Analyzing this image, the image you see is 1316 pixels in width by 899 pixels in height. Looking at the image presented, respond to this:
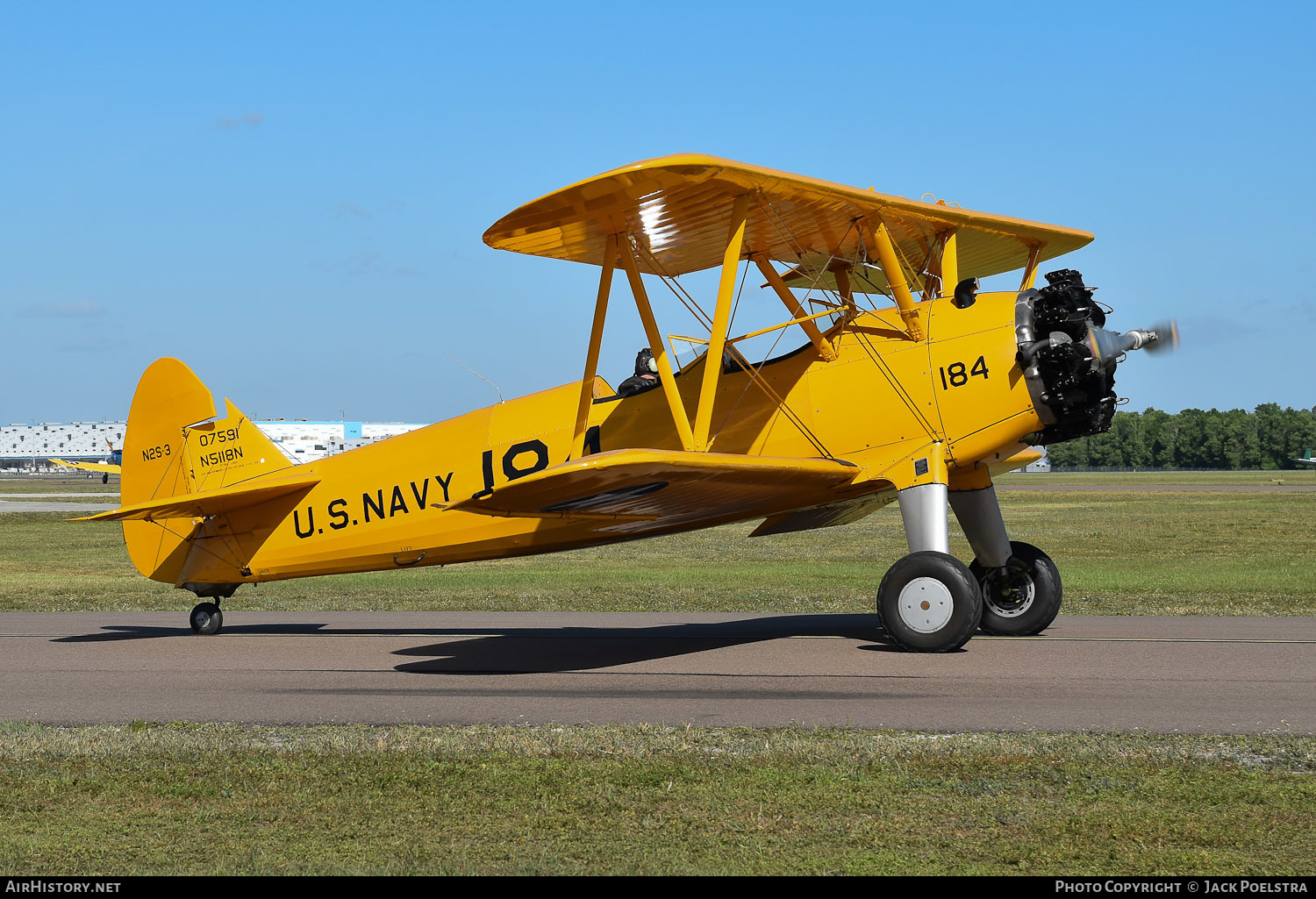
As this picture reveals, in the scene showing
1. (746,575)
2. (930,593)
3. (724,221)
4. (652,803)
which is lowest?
(746,575)

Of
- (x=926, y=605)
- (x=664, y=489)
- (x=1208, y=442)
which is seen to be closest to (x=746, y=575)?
(x=926, y=605)

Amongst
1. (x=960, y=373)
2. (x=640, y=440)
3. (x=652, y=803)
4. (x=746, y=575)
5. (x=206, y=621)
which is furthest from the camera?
(x=746, y=575)

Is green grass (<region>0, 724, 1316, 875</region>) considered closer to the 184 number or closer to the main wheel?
the main wheel

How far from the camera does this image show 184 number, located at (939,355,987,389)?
9922 mm

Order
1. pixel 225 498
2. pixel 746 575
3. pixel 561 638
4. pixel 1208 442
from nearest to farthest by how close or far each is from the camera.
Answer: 1. pixel 561 638
2. pixel 225 498
3. pixel 746 575
4. pixel 1208 442

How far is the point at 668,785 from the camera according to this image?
5.58 meters

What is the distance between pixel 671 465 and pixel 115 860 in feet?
15.3

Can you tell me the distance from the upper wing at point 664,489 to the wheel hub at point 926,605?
1088 mm

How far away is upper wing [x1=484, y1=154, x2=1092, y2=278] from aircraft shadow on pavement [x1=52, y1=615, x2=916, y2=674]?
136 inches

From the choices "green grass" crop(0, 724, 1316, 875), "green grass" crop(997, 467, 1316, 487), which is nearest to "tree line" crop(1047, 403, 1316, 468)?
"green grass" crop(997, 467, 1316, 487)

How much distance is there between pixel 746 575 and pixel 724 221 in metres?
9.63

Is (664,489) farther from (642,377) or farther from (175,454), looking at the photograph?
(175,454)

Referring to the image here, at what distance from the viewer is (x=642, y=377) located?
11289mm
